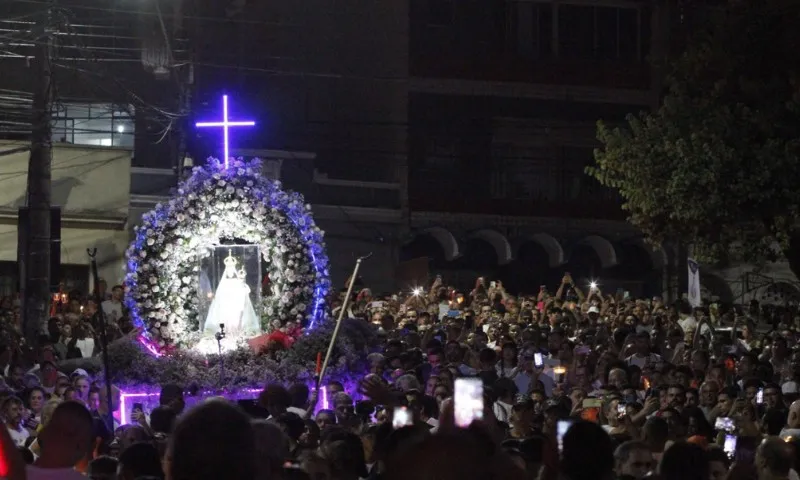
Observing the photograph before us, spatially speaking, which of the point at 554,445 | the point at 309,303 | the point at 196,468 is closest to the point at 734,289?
the point at 309,303

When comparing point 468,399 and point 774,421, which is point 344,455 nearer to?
point 468,399

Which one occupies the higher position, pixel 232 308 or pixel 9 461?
pixel 9 461

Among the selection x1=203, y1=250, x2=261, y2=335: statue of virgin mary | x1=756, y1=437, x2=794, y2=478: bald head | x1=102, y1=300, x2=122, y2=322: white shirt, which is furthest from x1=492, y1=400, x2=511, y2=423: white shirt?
x1=102, y1=300, x2=122, y2=322: white shirt

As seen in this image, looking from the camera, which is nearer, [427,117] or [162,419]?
[162,419]

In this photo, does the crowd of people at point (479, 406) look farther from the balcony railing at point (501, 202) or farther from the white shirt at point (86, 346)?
the balcony railing at point (501, 202)

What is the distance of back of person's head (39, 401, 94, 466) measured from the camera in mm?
6848

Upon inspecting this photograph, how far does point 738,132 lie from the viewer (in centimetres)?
2536

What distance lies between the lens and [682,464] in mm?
7324

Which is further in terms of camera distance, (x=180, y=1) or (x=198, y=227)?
(x=180, y=1)

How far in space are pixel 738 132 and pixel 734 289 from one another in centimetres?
1539

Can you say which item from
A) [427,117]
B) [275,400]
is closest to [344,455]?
[275,400]

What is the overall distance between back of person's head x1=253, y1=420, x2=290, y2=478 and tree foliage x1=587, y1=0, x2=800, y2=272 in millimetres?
20298

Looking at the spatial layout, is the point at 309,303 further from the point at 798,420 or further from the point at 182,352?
the point at 798,420

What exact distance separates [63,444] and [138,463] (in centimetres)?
90
